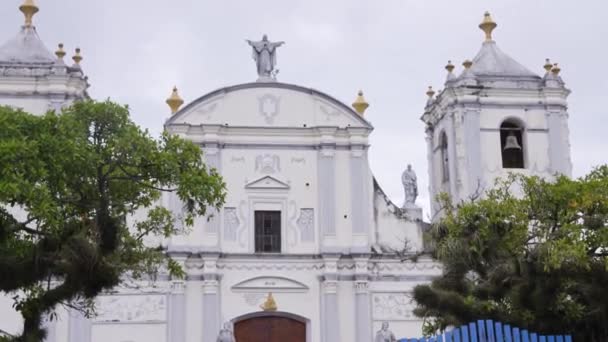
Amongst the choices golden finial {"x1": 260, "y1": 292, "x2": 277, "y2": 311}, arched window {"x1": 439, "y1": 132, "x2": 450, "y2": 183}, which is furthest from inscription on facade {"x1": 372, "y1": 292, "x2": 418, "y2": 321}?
arched window {"x1": 439, "y1": 132, "x2": 450, "y2": 183}

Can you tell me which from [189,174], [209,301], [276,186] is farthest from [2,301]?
[189,174]

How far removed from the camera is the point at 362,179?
71.4 ft

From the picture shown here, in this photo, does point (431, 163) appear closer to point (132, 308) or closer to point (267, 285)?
point (267, 285)

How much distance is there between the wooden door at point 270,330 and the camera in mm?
20781

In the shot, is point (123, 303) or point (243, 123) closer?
point (123, 303)

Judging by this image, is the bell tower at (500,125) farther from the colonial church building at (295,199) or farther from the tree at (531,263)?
the tree at (531,263)

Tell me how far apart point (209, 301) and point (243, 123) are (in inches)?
162

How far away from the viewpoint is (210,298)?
2058cm

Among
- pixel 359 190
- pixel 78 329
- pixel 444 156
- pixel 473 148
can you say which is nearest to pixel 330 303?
pixel 359 190

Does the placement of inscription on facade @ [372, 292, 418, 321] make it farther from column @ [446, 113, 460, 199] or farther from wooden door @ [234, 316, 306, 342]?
column @ [446, 113, 460, 199]

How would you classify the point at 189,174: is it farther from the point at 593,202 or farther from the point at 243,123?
the point at 243,123

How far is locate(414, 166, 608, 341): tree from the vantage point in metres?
12.9

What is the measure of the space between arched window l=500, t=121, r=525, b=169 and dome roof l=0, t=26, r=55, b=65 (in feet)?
34.4

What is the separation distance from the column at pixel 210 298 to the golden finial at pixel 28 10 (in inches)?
287
